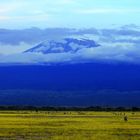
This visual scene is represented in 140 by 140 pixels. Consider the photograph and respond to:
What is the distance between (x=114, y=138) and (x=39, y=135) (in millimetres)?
6379

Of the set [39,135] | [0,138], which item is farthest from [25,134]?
[0,138]

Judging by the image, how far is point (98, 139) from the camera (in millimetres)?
42219

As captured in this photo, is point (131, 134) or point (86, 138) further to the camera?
point (131, 134)

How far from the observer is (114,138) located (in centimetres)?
4381

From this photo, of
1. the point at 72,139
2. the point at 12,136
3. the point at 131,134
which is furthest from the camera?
the point at 131,134

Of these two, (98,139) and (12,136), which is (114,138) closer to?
(98,139)

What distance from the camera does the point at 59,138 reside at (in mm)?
43031

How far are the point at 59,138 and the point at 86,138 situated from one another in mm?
1818

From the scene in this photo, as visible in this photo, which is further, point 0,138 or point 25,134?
point 25,134

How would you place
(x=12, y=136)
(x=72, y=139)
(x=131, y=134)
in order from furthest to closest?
(x=131, y=134) → (x=12, y=136) → (x=72, y=139)

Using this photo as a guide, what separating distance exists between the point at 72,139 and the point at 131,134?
8710 mm

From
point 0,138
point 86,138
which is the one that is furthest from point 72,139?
point 0,138

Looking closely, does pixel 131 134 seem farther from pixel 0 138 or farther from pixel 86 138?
pixel 0 138

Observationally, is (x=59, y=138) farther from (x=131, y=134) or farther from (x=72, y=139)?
(x=131, y=134)
